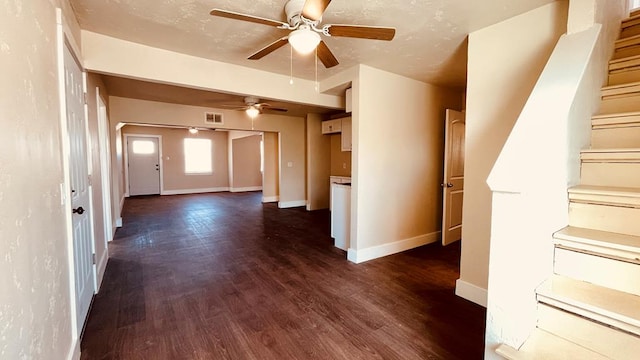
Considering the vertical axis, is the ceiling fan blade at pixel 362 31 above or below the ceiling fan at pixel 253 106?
below

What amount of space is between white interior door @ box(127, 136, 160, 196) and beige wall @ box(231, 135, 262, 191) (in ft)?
8.17

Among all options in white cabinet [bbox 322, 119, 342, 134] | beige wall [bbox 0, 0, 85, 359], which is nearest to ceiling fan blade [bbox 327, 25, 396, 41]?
beige wall [bbox 0, 0, 85, 359]

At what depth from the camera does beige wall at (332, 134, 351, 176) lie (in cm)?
655

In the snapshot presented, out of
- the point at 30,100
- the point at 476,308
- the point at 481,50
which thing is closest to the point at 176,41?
the point at 30,100

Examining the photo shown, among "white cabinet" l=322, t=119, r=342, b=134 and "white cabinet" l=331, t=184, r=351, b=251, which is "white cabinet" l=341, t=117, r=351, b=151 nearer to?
"white cabinet" l=322, t=119, r=342, b=134

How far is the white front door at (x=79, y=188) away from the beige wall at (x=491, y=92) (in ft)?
10.2

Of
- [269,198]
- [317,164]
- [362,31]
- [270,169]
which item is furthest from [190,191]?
[362,31]

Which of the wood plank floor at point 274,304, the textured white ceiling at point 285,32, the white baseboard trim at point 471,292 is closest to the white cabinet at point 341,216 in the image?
the wood plank floor at point 274,304

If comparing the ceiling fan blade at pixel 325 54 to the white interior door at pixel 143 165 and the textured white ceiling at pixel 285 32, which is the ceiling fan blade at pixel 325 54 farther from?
the white interior door at pixel 143 165

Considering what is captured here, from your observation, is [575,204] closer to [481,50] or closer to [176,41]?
[481,50]

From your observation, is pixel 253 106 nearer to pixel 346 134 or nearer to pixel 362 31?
pixel 346 134

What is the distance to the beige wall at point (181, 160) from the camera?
910 cm

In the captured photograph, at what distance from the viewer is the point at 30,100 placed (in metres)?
1.16

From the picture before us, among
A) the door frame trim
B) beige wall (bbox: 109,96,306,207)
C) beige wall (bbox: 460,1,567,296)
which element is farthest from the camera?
the door frame trim
